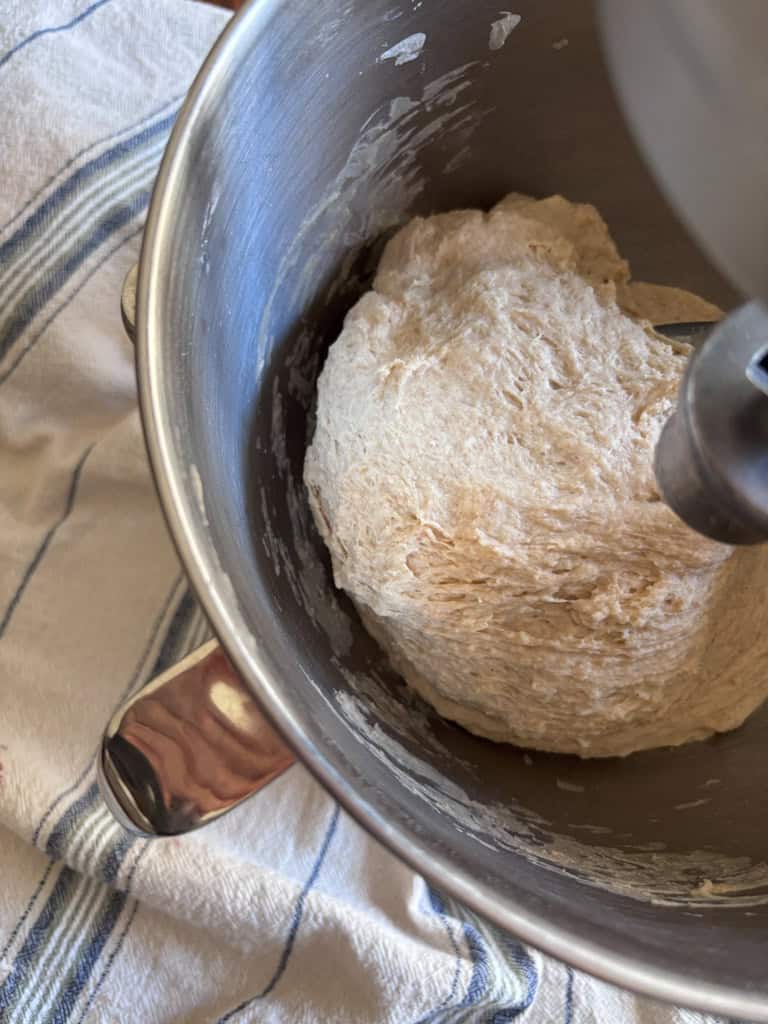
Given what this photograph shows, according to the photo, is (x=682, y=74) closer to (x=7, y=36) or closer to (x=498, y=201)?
(x=498, y=201)

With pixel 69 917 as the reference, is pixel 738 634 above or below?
below

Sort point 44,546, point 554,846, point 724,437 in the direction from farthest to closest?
point 44,546 → point 554,846 → point 724,437

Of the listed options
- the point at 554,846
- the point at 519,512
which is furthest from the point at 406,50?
the point at 554,846

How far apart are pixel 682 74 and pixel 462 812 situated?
0.57 metres

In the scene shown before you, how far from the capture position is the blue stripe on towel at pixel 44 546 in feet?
3.04

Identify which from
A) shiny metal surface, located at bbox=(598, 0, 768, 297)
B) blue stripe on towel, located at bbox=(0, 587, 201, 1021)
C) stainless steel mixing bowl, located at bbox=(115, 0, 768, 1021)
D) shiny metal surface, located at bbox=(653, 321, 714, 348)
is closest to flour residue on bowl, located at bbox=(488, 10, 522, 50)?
stainless steel mixing bowl, located at bbox=(115, 0, 768, 1021)

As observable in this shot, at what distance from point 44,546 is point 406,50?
2.12 ft

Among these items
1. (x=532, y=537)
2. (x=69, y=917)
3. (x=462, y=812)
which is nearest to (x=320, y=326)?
(x=532, y=537)

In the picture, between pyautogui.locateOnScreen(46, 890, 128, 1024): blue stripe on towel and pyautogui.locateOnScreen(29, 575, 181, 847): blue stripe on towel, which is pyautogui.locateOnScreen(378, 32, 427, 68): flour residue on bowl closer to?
pyautogui.locateOnScreen(29, 575, 181, 847): blue stripe on towel

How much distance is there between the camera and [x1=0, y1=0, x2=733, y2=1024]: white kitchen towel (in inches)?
33.0

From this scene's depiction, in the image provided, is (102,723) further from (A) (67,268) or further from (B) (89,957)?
(A) (67,268)

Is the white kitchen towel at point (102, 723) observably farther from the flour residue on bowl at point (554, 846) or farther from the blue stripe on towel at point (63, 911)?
the flour residue on bowl at point (554, 846)

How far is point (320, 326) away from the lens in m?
0.90

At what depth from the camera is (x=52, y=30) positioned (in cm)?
103
